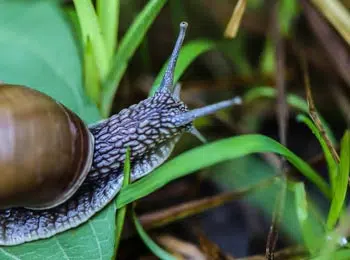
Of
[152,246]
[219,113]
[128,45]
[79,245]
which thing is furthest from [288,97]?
[79,245]

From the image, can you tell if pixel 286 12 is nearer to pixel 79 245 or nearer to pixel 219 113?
pixel 219 113

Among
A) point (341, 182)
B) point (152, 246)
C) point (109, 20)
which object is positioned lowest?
point (152, 246)

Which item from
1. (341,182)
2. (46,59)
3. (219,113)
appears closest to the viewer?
(341,182)

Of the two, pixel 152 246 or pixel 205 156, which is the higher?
pixel 205 156

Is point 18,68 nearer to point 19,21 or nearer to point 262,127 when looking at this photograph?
point 19,21

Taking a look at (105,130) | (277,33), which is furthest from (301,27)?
(105,130)
